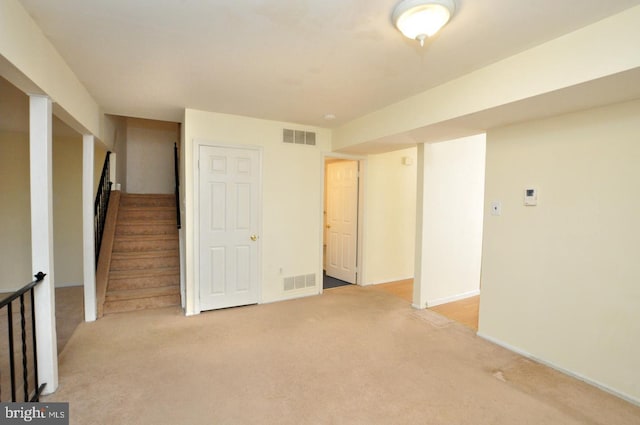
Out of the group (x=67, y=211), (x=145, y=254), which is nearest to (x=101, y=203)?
(x=67, y=211)

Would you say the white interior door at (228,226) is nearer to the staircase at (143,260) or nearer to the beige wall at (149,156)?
→ the staircase at (143,260)

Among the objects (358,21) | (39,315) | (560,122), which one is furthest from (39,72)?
(560,122)

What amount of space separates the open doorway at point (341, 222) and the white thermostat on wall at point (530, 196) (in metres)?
2.55

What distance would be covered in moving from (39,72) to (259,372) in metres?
2.67

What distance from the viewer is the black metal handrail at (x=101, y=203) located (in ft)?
13.9

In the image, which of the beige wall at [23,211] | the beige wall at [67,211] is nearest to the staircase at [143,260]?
the beige wall at [67,211]

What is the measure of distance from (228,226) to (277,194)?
81 cm

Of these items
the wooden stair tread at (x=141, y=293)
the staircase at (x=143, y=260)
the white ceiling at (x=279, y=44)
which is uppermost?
the white ceiling at (x=279, y=44)

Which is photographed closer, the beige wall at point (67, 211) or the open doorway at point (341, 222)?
the beige wall at point (67, 211)

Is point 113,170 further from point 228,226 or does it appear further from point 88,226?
point 228,226

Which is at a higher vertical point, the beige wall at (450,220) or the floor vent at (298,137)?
the floor vent at (298,137)

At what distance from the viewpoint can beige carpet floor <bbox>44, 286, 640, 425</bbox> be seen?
203 centimetres

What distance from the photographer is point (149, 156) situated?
21.3ft

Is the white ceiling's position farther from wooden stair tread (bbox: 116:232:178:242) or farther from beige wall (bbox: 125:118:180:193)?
beige wall (bbox: 125:118:180:193)
